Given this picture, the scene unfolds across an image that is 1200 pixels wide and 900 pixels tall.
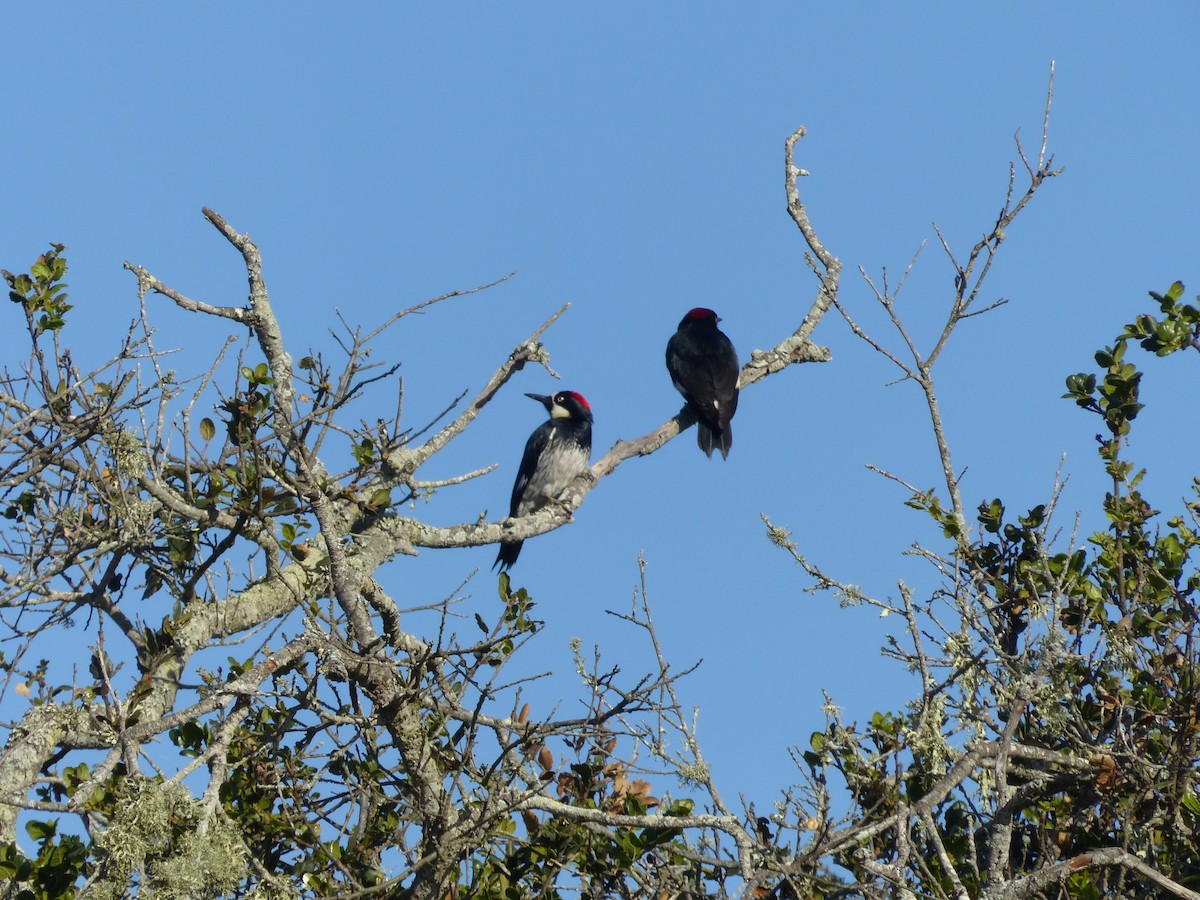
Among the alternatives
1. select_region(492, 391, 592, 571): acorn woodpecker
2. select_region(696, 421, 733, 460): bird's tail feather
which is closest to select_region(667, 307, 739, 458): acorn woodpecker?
select_region(696, 421, 733, 460): bird's tail feather

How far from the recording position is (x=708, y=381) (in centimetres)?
720

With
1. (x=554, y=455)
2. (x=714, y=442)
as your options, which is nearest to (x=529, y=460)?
(x=554, y=455)

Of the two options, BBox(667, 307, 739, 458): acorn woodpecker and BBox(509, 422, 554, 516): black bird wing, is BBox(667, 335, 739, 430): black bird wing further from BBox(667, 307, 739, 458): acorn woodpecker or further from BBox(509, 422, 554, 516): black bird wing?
BBox(509, 422, 554, 516): black bird wing

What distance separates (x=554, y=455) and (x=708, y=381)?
1340 mm

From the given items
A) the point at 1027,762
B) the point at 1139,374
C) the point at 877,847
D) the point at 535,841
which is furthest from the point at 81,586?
the point at 1139,374

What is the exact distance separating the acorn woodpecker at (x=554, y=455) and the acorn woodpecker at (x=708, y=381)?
86 cm

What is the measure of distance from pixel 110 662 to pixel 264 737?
2.68ft

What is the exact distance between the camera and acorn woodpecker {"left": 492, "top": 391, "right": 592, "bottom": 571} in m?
8.05

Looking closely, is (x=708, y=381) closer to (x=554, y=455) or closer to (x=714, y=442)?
(x=714, y=442)

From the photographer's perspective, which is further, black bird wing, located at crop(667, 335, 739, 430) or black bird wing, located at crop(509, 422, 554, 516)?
black bird wing, located at crop(509, 422, 554, 516)

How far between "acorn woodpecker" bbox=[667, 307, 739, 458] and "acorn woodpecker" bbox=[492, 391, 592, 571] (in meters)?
0.86

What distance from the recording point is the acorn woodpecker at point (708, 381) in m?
7.07

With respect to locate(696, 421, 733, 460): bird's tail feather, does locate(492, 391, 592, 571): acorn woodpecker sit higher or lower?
higher

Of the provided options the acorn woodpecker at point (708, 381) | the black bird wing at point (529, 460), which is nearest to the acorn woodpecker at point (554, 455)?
the black bird wing at point (529, 460)
